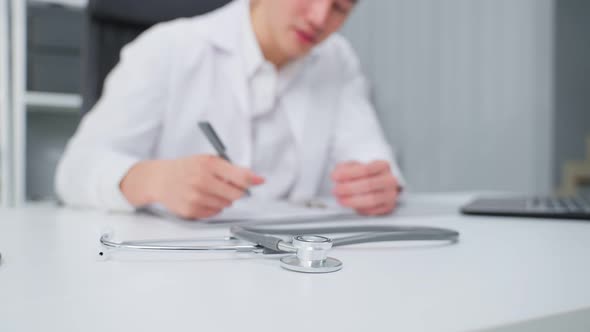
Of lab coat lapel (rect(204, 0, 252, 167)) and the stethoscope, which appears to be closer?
the stethoscope

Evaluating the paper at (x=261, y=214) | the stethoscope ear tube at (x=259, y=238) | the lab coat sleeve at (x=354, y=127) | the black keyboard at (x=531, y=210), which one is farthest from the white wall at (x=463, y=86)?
the stethoscope ear tube at (x=259, y=238)

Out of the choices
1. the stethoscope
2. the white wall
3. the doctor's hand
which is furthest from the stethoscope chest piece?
the white wall

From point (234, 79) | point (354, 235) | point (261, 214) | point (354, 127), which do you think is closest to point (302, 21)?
point (234, 79)

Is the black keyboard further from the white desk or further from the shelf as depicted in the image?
the shelf

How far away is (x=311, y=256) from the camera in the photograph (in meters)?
0.23

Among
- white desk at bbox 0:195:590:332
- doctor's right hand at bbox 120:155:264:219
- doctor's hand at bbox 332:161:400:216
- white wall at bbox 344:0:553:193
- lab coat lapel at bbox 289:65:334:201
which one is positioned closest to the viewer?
white desk at bbox 0:195:590:332

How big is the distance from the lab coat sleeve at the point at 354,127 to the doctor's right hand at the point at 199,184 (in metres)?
0.42

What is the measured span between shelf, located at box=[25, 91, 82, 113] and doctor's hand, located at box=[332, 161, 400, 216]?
1.44ft

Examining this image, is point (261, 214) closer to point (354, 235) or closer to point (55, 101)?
point (354, 235)

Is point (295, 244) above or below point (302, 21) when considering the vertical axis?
below

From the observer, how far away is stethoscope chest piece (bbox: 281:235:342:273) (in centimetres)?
23

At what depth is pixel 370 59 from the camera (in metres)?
1.26

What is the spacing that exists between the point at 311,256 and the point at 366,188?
0.30m

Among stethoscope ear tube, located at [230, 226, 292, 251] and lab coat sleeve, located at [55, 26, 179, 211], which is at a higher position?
lab coat sleeve, located at [55, 26, 179, 211]
